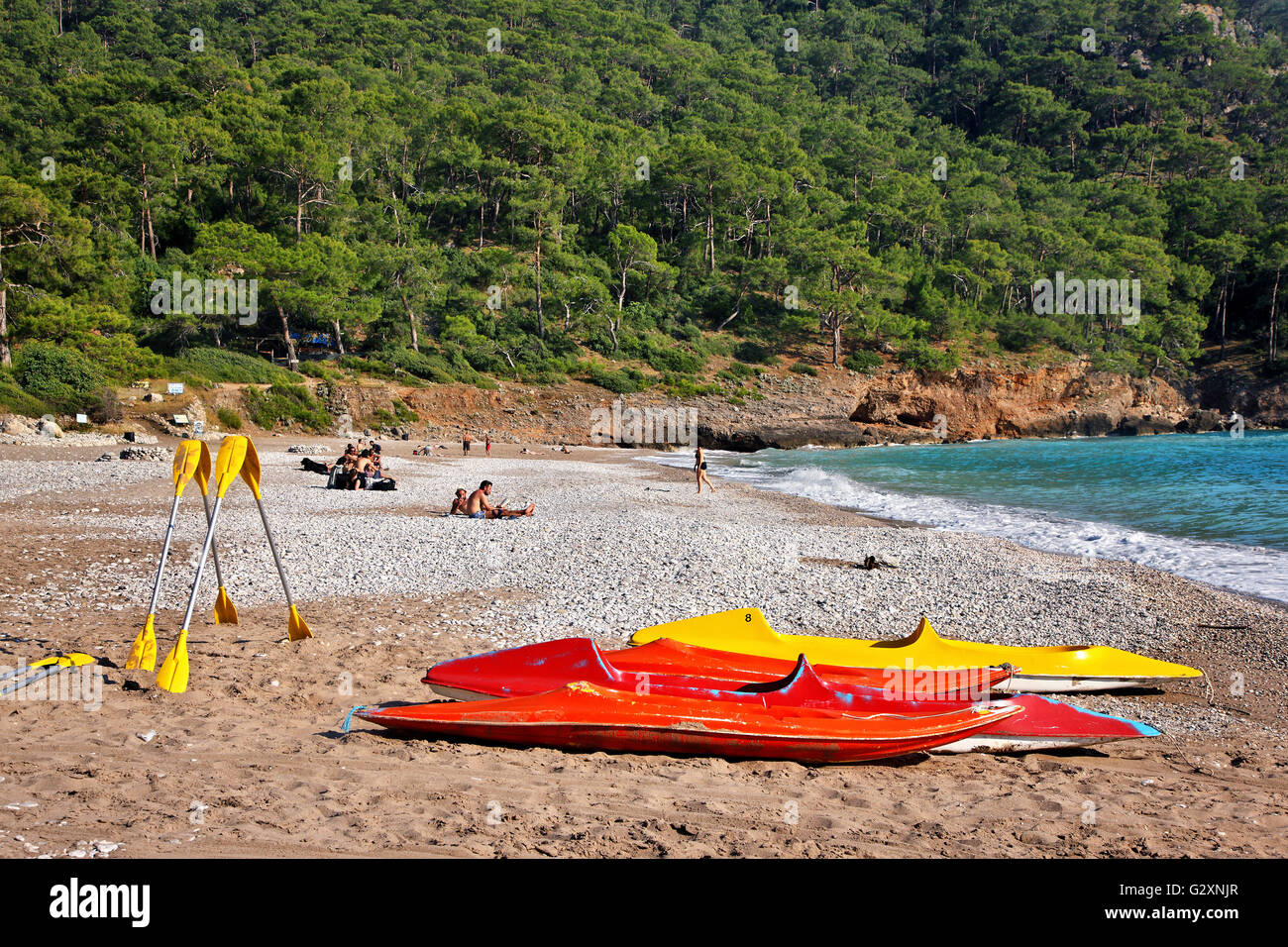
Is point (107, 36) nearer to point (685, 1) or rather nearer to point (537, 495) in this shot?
point (685, 1)

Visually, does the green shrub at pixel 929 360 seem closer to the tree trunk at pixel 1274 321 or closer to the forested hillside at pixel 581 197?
the forested hillside at pixel 581 197

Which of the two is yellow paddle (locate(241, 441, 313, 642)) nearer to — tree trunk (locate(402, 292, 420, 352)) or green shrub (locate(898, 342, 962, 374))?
tree trunk (locate(402, 292, 420, 352))

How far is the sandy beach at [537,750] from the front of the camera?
11.4 ft

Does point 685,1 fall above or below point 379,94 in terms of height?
above

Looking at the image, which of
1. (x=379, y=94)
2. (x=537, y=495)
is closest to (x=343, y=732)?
(x=537, y=495)

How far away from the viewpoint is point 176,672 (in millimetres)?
5043

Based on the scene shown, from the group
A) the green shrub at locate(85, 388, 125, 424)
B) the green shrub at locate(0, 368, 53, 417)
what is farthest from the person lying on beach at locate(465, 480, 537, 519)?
the green shrub at locate(0, 368, 53, 417)

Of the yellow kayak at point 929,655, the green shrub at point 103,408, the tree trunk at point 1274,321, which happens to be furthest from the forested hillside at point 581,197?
the yellow kayak at point 929,655

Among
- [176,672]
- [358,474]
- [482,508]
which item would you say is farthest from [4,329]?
[176,672]

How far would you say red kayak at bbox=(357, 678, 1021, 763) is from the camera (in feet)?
14.7

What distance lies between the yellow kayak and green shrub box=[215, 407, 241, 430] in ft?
89.8

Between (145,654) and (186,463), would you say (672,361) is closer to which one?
(186,463)

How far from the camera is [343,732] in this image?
4527 millimetres

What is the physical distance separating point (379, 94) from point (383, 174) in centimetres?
889
